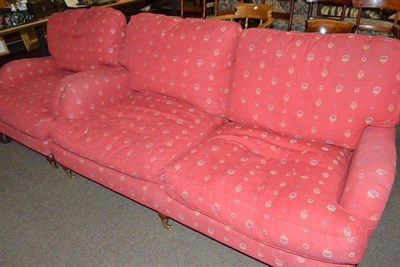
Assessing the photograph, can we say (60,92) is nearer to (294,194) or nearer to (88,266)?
(88,266)

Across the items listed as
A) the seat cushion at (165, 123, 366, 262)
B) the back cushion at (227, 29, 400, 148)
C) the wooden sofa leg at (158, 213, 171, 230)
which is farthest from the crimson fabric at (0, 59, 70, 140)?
the back cushion at (227, 29, 400, 148)

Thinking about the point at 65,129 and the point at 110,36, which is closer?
the point at 65,129

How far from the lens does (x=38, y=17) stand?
2.58 metres

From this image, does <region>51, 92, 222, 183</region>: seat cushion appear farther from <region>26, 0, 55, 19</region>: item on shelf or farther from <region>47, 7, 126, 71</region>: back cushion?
<region>26, 0, 55, 19</region>: item on shelf

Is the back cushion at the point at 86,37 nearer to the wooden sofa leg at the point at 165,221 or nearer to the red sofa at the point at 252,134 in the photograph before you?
the red sofa at the point at 252,134

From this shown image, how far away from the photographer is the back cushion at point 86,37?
204 centimetres

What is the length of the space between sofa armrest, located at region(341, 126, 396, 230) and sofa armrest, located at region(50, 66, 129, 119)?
57.5 inches

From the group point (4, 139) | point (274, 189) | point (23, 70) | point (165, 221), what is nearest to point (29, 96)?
point (23, 70)

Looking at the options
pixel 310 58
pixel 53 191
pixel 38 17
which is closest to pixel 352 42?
pixel 310 58

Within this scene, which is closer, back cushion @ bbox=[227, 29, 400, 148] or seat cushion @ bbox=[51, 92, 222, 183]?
back cushion @ bbox=[227, 29, 400, 148]

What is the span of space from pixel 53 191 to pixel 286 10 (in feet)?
11.0

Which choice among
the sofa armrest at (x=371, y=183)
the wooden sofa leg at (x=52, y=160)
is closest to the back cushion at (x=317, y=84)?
the sofa armrest at (x=371, y=183)

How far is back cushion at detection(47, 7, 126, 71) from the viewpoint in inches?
80.4

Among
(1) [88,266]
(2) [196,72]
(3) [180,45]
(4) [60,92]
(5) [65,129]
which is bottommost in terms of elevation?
(1) [88,266]
